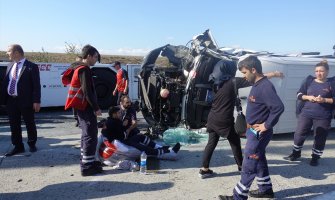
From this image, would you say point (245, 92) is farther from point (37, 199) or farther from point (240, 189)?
point (37, 199)

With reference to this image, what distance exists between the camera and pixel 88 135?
4789 mm

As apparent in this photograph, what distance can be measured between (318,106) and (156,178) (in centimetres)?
272

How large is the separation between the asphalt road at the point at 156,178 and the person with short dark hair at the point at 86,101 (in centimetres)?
30

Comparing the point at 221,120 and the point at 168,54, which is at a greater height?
the point at 168,54

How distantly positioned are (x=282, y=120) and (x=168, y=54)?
9.05ft

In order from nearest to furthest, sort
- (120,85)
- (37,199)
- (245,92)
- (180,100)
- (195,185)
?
(37,199) → (195,185) → (245,92) → (180,100) → (120,85)

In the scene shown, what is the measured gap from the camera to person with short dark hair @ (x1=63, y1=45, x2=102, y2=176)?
15.3 feet

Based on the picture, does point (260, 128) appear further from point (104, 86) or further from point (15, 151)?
point (104, 86)

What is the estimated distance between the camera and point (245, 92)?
671 cm

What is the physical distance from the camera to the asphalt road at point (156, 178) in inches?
169

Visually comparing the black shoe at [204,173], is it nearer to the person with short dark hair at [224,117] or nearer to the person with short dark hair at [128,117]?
the person with short dark hair at [224,117]

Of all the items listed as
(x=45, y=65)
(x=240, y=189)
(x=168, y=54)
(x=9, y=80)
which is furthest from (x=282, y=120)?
(x=45, y=65)

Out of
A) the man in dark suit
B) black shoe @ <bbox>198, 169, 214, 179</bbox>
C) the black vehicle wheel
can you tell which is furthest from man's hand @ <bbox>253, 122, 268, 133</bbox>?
the black vehicle wheel

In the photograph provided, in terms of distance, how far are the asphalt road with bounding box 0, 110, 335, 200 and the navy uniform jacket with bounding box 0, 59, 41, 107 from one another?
938 mm
